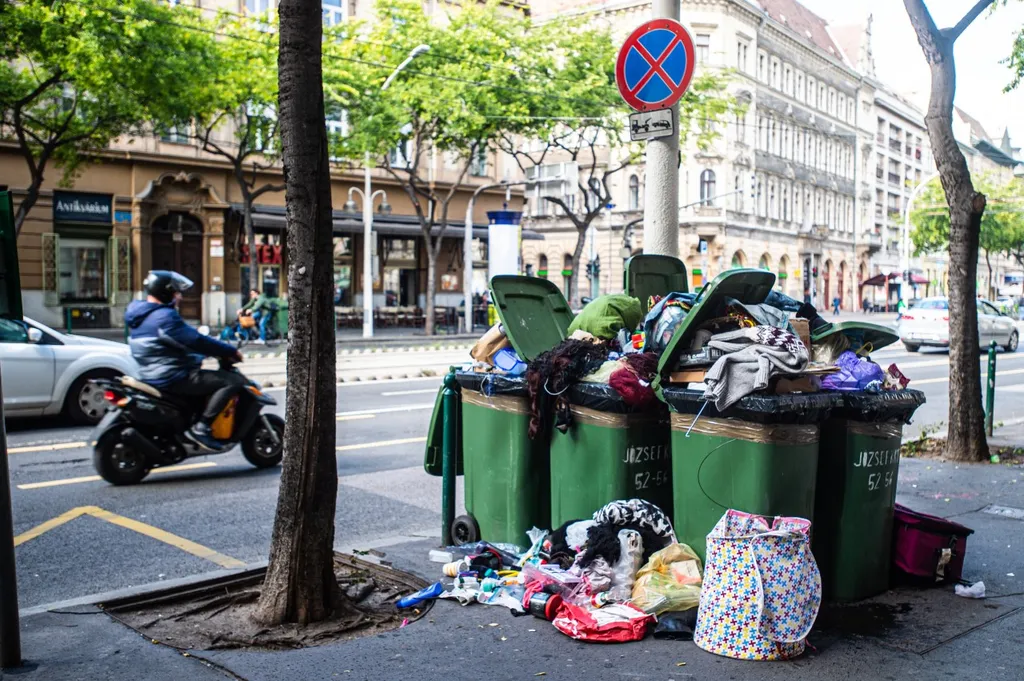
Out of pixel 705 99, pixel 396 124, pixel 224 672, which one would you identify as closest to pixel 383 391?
pixel 224 672

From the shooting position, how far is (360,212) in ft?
126

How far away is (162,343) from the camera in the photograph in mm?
8383

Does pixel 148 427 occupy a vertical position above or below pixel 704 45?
below

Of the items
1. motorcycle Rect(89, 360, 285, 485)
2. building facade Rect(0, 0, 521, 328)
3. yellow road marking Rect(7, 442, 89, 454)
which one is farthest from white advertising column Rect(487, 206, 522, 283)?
motorcycle Rect(89, 360, 285, 485)

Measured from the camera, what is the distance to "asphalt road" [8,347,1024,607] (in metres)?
6.11

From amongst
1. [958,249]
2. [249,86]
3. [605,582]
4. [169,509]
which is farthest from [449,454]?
[249,86]

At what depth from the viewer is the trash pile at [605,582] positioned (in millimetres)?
4562

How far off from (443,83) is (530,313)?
26.2 metres

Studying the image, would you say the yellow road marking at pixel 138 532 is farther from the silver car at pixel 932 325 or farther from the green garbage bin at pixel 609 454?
the silver car at pixel 932 325

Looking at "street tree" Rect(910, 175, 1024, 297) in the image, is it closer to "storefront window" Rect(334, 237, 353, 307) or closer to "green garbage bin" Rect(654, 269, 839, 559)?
"storefront window" Rect(334, 237, 353, 307)

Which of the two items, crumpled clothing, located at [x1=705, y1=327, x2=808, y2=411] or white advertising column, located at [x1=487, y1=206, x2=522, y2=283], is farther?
white advertising column, located at [x1=487, y1=206, x2=522, y2=283]

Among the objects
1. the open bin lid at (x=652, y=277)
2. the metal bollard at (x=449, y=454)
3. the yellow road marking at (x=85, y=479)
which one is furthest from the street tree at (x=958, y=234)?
the yellow road marking at (x=85, y=479)

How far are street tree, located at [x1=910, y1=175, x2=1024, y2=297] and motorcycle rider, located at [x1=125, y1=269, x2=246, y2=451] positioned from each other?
6052 cm

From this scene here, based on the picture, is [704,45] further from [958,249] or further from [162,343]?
[162,343]
